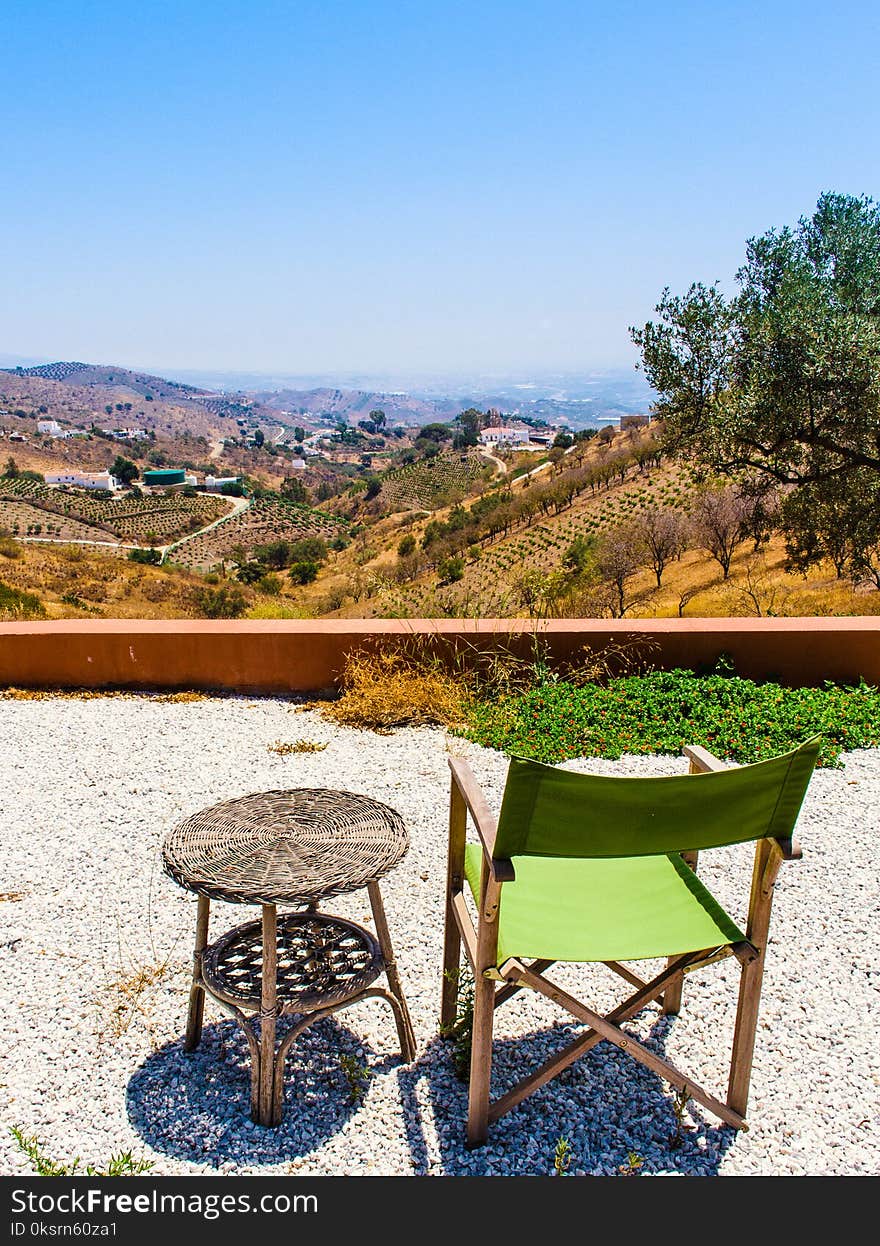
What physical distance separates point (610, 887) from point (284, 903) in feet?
2.82

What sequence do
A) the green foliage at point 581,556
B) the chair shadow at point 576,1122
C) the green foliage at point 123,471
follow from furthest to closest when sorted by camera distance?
1. the green foliage at point 123,471
2. the green foliage at point 581,556
3. the chair shadow at point 576,1122

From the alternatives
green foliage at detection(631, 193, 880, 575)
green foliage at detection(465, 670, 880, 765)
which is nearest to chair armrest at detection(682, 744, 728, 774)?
green foliage at detection(465, 670, 880, 765)

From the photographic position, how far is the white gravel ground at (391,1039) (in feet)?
6.59

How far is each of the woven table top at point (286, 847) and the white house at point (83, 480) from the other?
8085cm

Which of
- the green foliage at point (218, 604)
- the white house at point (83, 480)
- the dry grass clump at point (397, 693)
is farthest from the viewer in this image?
the white house at point (83, 480)

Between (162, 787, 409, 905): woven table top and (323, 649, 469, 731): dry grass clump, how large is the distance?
8.09ft

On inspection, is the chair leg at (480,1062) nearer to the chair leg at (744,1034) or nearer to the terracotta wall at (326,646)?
the chair leg at (744,1034)

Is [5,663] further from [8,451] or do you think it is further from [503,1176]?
[8,451]

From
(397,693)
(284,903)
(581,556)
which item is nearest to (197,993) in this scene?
(284,903)

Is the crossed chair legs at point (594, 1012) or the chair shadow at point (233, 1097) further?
the chair shadow at point (233, 1097)

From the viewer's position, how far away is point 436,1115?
2.12 metres

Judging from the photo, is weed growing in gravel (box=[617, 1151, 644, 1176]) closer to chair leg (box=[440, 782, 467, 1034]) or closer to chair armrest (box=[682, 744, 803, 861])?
chair leg (box=[440, 782, 467, 1034])

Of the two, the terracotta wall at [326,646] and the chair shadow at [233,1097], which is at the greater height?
the terracotta wall at [326,646]

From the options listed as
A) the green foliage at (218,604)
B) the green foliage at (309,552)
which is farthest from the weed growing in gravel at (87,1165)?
the green foliage at (309,552)
